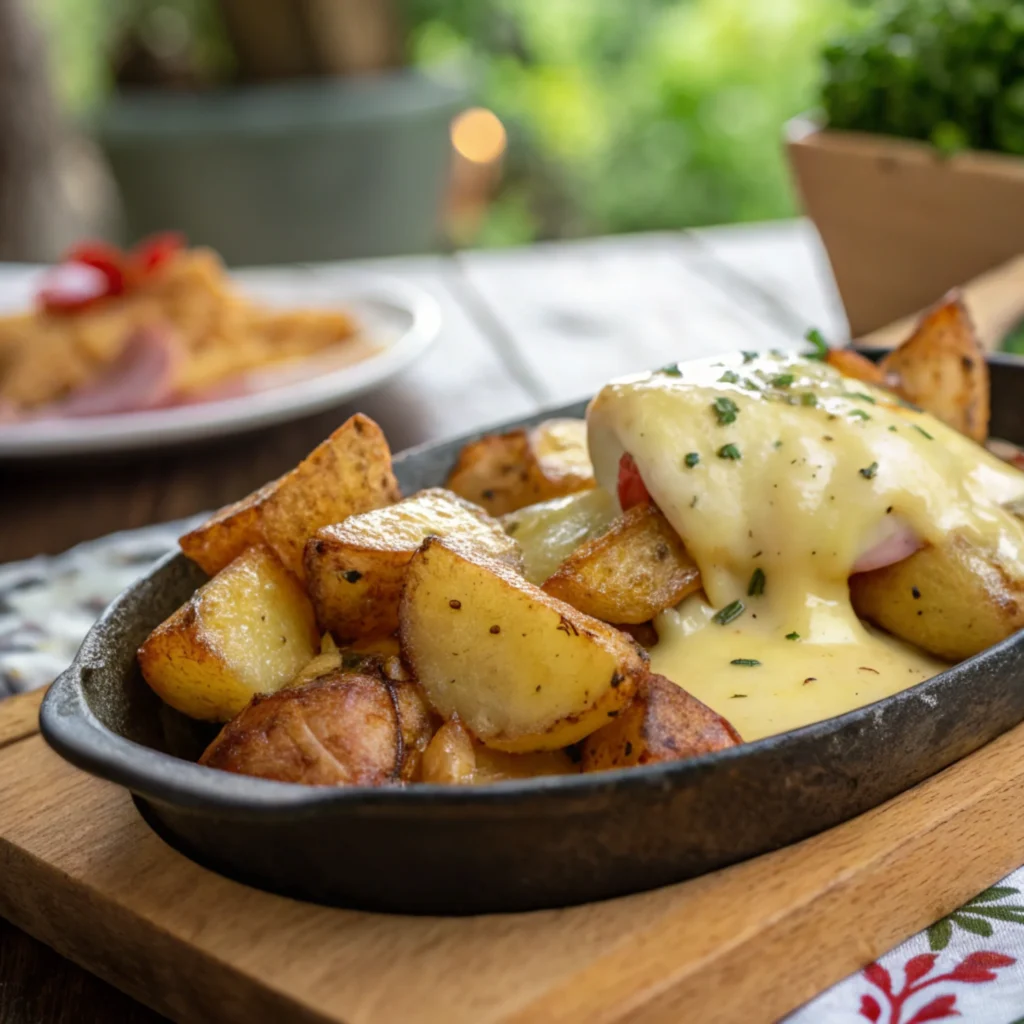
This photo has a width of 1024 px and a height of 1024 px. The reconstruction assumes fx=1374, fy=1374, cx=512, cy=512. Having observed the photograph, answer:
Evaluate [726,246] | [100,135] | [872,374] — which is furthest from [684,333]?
[100,135]

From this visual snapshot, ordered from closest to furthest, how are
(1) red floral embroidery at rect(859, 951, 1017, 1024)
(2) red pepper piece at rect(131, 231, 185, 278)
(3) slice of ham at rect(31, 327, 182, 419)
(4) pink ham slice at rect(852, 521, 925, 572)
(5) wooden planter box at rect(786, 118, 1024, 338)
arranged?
(1) red floral embroidery at rect(859, 951, 1017, 1024) < (4) pink ham slice at rect(852, 521, 925, 572) < (3) slice of ham at rect(31, 327, 182, 419) < (5) wooden planter box at rect(786, 118, 1024, 338) < (2) red pepper piece at rect(131, 231, 185, 278)

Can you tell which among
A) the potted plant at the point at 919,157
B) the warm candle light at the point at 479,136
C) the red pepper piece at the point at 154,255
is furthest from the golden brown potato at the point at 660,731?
the warm candle light at the point at 479,136

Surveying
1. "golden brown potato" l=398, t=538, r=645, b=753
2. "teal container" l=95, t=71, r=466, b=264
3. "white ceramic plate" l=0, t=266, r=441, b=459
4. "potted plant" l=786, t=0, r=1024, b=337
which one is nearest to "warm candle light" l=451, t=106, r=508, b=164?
"teal container" l=95, t=71, r=466, b=264

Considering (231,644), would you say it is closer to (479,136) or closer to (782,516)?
(782,516)

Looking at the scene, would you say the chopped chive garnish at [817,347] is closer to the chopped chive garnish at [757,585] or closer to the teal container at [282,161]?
the chopped chive garnish at [757,585]

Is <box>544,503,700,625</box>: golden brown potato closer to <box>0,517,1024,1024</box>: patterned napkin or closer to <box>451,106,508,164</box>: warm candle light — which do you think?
<box>0,517,1024,1024</box>: patterned napkin

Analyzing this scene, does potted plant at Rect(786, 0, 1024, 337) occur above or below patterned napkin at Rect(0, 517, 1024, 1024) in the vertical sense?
above

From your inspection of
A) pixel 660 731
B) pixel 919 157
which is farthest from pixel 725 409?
pixel 919 157
